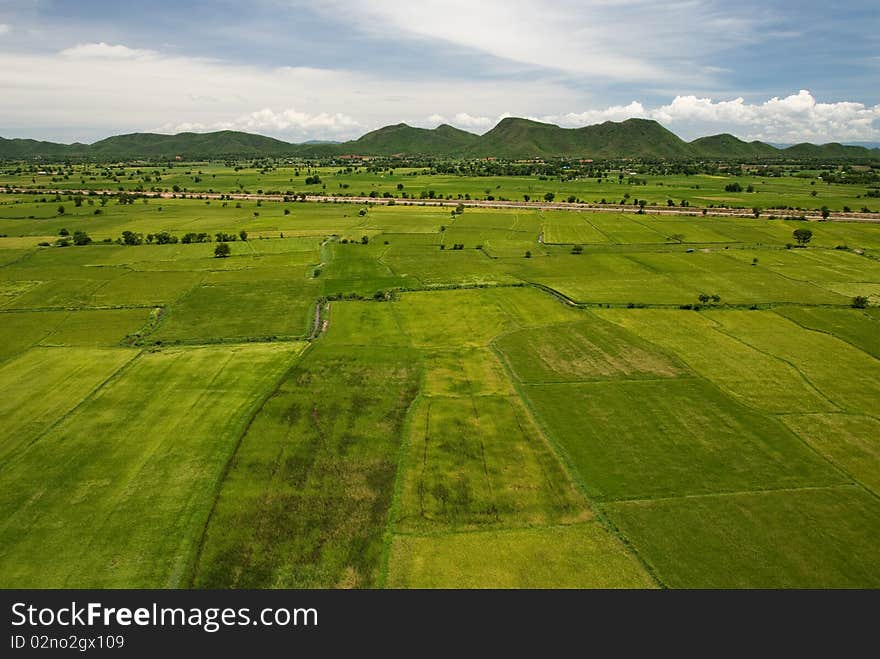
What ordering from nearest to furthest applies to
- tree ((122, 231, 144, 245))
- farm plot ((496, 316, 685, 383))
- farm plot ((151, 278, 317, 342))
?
farm plot ((496, 316, 685, 383)) < farm plot ((151, 278, 317, 342)) < tree ((122, 231, 144, 245))

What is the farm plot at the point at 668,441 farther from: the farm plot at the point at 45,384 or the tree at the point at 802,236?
the tree at the point at 802,236

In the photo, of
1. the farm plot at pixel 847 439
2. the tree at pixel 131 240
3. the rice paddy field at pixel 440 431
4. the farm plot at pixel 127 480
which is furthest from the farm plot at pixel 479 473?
the tree at pixel 131 240

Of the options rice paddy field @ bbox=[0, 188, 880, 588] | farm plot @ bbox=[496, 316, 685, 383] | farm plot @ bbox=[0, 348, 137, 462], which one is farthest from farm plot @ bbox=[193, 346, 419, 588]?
farm plot @ bbox=[0, 348, 137, 462]

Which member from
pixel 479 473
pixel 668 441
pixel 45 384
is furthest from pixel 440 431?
pixel 45 384

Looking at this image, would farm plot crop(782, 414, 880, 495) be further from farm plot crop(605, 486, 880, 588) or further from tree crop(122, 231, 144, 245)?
tree crop(122, 231, 144, 245)

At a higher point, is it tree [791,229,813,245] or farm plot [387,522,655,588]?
tree [791,229,813,245]

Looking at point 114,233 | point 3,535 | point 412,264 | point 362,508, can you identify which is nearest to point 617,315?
point 412,264

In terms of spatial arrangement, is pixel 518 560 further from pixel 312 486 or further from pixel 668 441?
pixel 668 441
